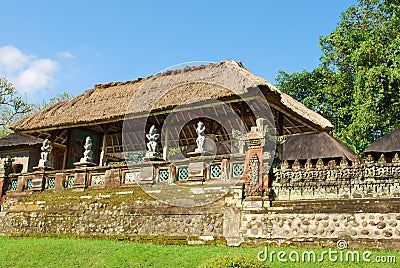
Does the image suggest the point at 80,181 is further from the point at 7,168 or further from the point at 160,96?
the point at 7,168

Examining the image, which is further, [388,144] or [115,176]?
[388,144]

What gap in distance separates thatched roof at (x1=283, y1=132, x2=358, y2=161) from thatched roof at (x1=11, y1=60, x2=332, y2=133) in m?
3.31

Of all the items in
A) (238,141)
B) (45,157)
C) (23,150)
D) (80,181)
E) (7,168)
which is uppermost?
(23,150)

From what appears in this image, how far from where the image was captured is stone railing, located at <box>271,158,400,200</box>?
8727 mm

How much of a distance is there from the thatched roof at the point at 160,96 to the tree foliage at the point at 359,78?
257 inches

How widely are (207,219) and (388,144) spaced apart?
9.09 metres

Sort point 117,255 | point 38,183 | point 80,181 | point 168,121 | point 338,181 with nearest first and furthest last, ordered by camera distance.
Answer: point 117,255
point 338,181
point 80,181
point 38,183
point 168,121

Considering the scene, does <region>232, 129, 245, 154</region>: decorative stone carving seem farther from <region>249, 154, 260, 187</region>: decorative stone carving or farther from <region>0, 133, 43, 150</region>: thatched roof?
<region>0, 133, 43, 150</region>: thatched roof

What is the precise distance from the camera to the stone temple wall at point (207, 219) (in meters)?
8.30

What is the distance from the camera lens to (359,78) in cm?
1962

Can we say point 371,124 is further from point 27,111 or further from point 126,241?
point 27,111

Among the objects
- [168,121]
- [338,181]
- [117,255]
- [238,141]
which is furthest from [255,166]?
[168,121]

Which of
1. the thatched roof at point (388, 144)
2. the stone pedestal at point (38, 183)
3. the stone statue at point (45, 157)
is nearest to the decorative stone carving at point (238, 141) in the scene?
the thatched roof at point (388, 144)

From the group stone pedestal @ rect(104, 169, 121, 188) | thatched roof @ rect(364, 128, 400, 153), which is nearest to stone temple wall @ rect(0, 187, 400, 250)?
stone pedestal @ rect(104, 169, 121, 188)
